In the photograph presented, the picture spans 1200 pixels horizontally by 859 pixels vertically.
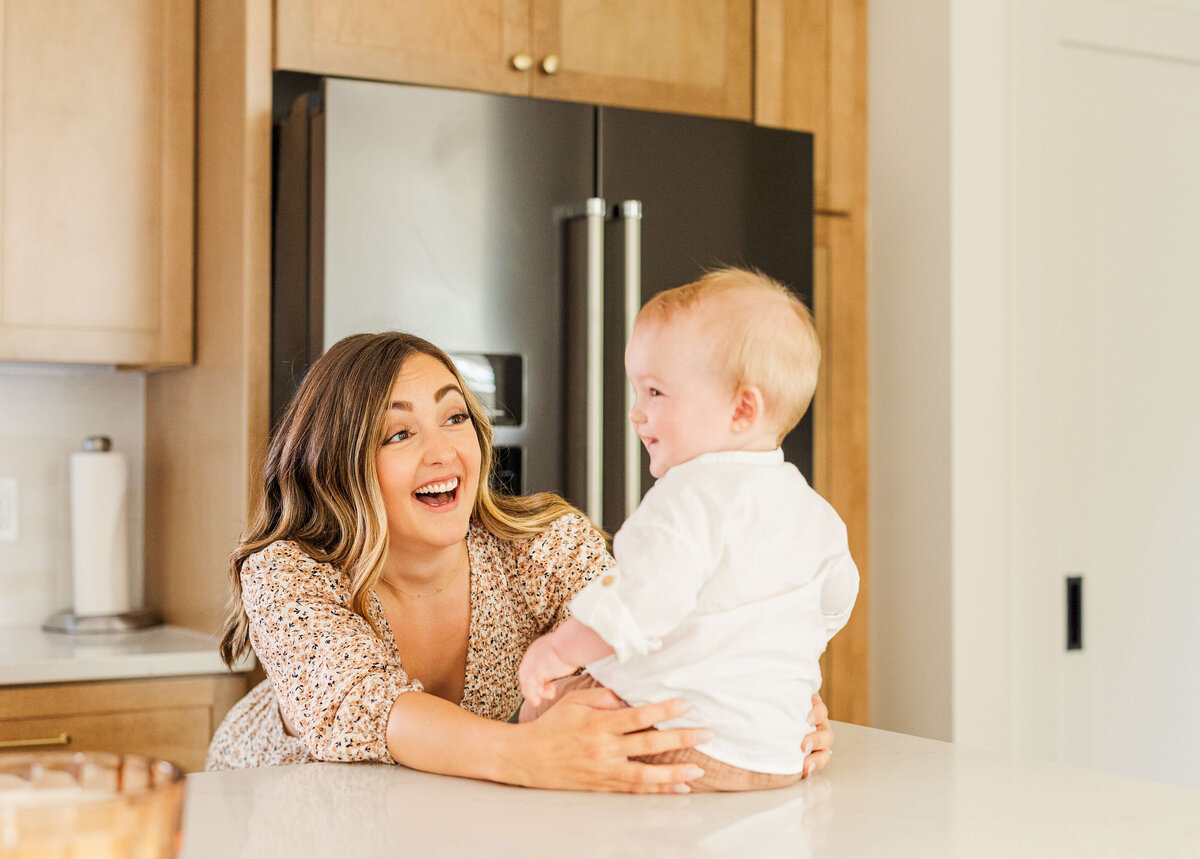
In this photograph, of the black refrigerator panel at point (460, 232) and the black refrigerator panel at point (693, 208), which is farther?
the black refrigerator panel at point (693, 208)

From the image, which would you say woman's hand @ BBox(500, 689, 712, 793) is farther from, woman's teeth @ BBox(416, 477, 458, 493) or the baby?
woman's teeth @ BBox(416, 477, 458, 493)

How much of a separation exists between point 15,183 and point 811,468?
1.58 m

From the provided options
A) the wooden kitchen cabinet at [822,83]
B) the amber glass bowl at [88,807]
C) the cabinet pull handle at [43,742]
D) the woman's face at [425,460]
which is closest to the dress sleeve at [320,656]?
the woman's face at [425,460]

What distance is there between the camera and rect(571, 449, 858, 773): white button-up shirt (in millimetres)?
860

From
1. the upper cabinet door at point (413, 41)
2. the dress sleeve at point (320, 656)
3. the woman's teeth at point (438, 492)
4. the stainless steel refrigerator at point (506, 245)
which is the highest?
the upper cabinet door at point (413, 41)

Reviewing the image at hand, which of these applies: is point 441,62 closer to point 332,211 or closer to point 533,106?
point 533,106

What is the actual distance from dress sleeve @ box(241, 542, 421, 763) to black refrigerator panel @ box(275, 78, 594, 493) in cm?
76

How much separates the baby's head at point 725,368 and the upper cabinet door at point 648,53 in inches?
56.0

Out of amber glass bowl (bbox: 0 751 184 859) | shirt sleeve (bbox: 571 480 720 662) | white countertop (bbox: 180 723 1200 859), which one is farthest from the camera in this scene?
shirt sleeve (bbox: 571 480 720 662)

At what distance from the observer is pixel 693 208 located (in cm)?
224

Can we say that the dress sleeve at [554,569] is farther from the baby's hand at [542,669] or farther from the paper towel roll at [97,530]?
the paper towel roll at [97,530]

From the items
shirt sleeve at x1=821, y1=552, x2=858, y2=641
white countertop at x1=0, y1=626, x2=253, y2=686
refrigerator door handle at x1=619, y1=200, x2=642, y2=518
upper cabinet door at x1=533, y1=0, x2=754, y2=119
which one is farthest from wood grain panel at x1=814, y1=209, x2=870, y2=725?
shirt sleeve at x1=821, y1=552, x2=858, y2=641

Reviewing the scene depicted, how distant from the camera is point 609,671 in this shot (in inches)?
37.6

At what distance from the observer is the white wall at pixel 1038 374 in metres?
2.39
